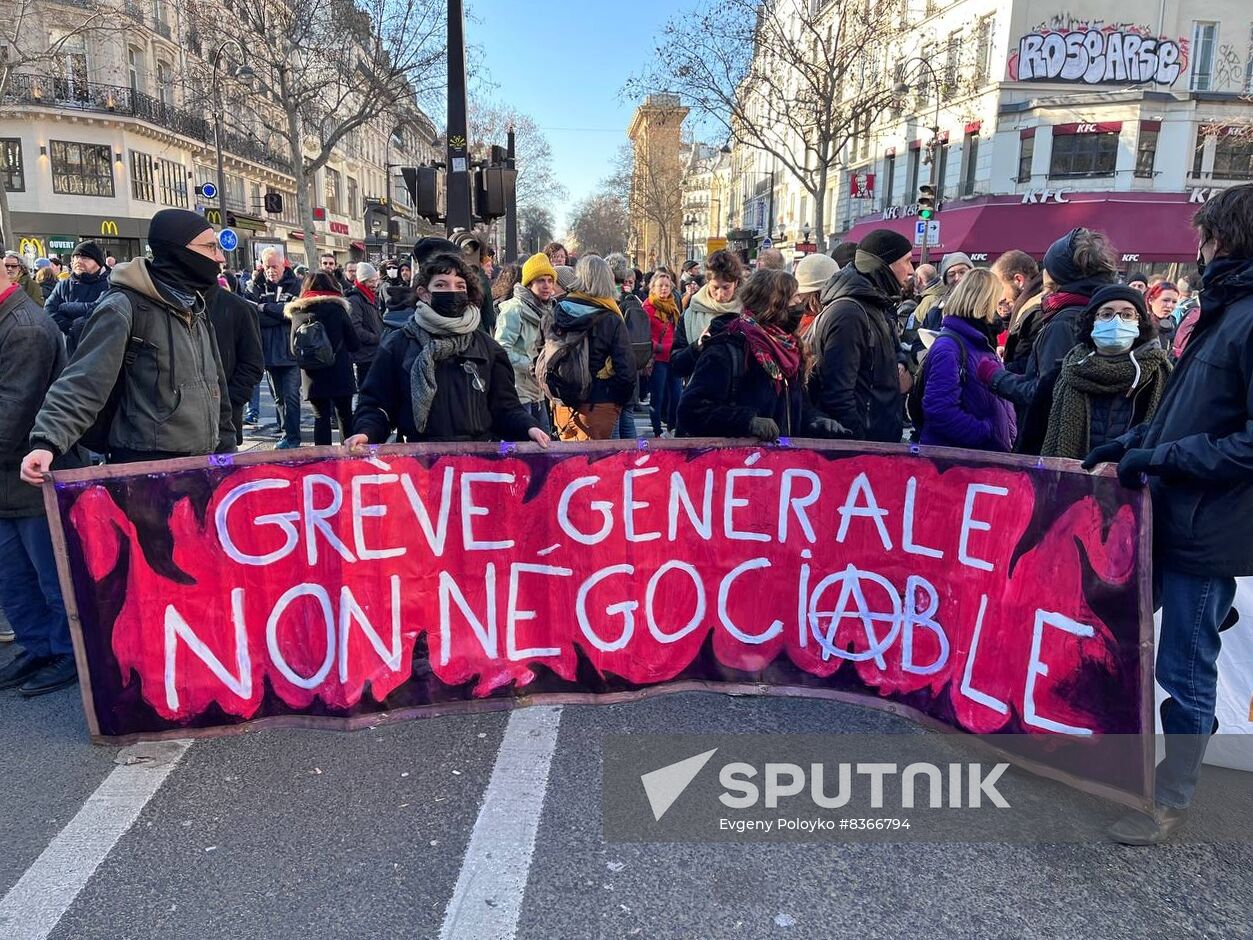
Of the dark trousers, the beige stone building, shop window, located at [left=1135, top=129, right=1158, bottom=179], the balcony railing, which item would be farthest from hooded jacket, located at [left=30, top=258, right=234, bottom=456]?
the beige stone building

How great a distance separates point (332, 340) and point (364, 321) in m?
0.78

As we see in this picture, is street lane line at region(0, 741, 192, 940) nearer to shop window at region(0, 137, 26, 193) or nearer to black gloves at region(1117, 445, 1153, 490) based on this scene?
black gloves at region(1117, 445, 1153, 490)

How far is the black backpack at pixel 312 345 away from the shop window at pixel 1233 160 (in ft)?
98.0

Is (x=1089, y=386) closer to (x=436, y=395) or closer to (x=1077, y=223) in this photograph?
(x=436, y=395)

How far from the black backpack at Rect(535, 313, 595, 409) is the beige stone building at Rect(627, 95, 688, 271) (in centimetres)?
5173

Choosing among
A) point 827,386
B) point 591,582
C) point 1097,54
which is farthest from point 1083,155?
point 591,582

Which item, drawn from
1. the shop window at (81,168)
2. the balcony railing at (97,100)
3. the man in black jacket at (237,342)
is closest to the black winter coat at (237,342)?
the man in black jacket at (237,342)

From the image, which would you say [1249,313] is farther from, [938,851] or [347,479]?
[347,479]

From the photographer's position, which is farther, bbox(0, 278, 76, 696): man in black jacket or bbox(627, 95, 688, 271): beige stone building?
bbox(627, 95, 688, 271): beige stone building

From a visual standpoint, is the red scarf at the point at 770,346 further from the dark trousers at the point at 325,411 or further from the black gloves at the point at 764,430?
the dark trousers at the point at 325,411

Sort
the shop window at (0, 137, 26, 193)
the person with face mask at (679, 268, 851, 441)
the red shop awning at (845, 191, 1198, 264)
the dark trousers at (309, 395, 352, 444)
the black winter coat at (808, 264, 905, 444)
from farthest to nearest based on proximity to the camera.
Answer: the shop window at (0, 137, 26, 193), the red shop awning at (845, 191, 1198, 264), the dark trousers at (309, 395, 352, 444), the black winter coat at (808, 264, 905, 444), the person with face mask at (679, 268, 851, 441)

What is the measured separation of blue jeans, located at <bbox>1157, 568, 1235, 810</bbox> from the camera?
289cm

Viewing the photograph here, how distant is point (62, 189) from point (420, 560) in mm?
42293

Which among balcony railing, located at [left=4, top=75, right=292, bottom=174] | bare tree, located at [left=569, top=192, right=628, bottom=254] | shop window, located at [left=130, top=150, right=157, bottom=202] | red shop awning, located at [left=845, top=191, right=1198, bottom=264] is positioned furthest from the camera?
bare tree, located at [left=569, top=192, right=628, bottom=254]
